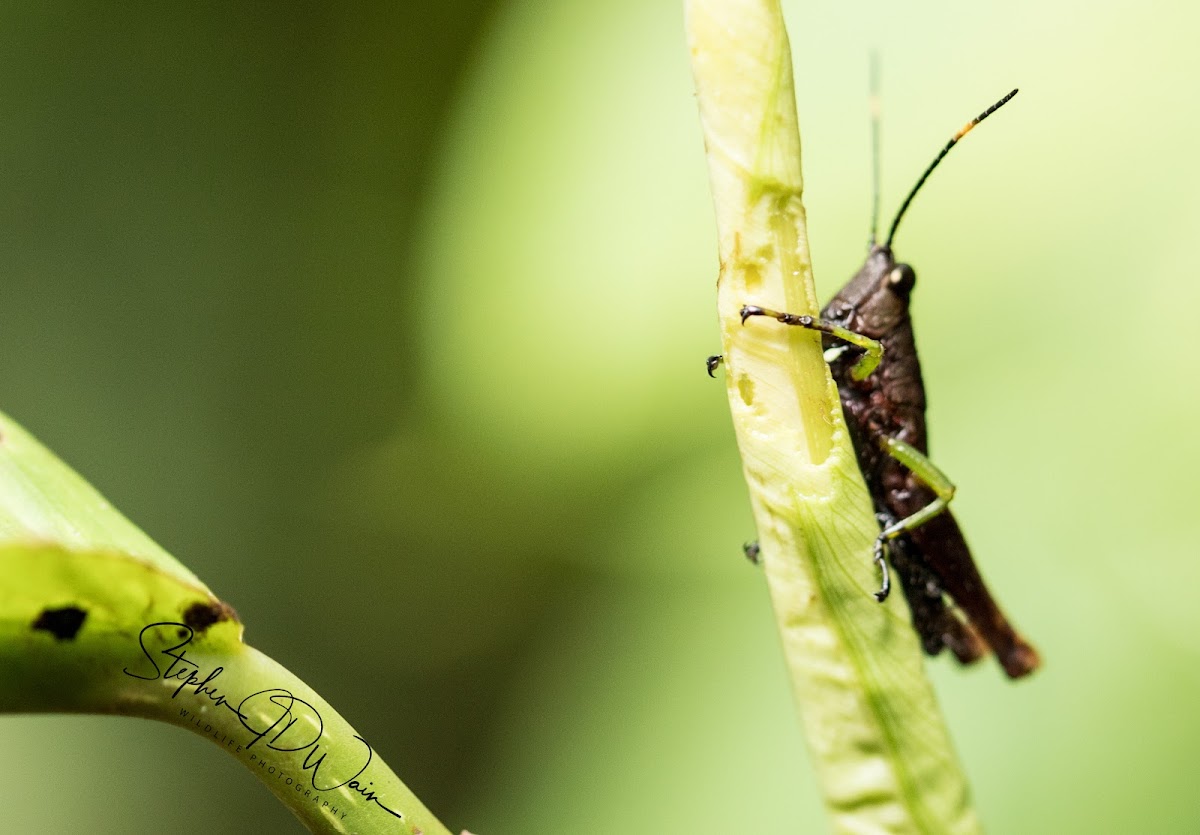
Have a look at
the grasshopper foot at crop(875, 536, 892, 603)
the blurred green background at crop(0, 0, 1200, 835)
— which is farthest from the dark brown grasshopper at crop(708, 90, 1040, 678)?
the grasshopper foot at crop(875, 536, 892, 603)

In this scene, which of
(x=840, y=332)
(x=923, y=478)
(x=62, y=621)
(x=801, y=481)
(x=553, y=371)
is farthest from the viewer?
(x=553, y=371)

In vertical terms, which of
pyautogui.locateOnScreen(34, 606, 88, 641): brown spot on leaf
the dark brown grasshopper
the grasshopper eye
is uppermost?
the grasshopper eye

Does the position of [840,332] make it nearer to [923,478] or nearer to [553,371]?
[923,478]

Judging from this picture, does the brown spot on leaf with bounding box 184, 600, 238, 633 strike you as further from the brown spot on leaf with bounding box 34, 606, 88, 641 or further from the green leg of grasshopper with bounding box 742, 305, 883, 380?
the green leg of grasshopper with bounding box 742, 305, 883, 380

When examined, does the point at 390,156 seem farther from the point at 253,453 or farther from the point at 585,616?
the point at 585,616

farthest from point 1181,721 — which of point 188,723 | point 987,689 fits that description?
point 188,723
